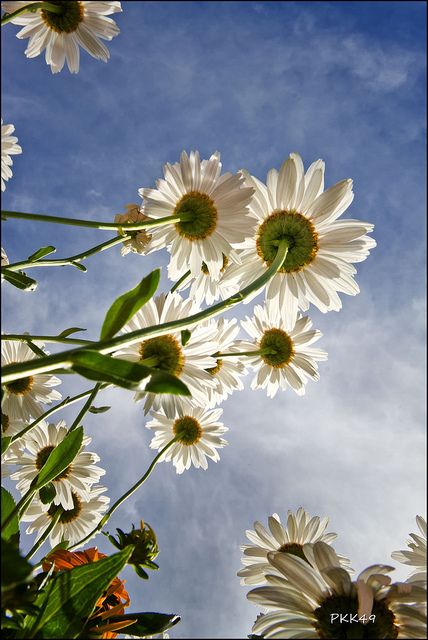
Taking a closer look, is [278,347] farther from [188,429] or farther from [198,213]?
[198,213]

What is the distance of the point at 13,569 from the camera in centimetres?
42

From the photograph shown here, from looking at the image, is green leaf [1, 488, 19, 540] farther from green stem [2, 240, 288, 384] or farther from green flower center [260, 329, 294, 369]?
green flower center [260, 329, 294, 369]

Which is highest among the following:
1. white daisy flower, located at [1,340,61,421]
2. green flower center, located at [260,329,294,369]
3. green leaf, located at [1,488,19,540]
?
green flower center, located at [260,329,294,369]

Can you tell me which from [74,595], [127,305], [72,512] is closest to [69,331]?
[127,305]

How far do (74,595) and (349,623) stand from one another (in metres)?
0.32

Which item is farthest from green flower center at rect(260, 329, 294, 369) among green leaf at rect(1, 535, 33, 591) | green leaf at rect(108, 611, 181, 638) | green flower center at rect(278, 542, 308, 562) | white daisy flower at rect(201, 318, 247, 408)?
green leaf at rect(1, 535, 33, 591)

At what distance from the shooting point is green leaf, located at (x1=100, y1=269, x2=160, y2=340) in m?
0.60

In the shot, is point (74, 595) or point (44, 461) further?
point (44, 461)

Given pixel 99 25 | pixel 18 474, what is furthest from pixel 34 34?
pixel 18 474

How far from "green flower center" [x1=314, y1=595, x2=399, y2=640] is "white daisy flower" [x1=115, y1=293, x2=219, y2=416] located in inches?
13.2

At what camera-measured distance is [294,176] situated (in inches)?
36.3

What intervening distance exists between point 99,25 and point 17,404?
32.7 inches

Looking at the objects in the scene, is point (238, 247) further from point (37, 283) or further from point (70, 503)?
point (70, 503)

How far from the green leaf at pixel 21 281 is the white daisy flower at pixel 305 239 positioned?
37 cm
